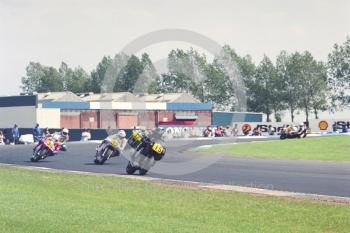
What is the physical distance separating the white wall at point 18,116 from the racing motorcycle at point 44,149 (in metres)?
46.4

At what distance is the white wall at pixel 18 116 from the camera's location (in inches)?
3022

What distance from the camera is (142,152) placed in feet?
74.6

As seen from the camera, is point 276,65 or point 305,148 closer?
point 305,148

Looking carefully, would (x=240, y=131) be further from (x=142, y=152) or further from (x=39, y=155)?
(x=142, y=152)

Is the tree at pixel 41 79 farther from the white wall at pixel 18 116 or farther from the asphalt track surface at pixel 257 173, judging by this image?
the asphalt track surface at pixel 257 173

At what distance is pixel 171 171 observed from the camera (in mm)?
24812

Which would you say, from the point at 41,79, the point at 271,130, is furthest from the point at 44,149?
the point at 41,79

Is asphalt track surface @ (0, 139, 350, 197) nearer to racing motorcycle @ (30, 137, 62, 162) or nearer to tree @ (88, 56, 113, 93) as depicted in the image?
racing motorcycle @ (30, 137, 62, 162)

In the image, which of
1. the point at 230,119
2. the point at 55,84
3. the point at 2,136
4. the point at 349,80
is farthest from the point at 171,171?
the point at 55,84

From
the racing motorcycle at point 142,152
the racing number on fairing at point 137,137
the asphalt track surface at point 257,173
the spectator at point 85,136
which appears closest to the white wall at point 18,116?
the spectator at point 85,136

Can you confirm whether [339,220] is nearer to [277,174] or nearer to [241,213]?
[241,213]

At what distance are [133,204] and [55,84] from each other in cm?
15941

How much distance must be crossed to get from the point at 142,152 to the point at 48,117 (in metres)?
58.9

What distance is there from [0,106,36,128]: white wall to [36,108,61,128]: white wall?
72cm
